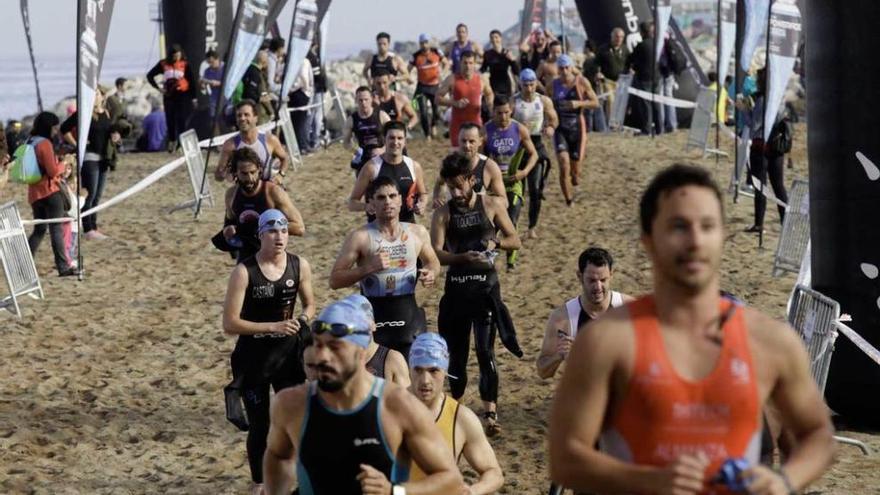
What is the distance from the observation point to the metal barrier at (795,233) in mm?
14188

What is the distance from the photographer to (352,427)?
175 inches

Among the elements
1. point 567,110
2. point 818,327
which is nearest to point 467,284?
point 818,327

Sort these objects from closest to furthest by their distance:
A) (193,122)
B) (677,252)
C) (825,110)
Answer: (677,252)
(825,110)
(193,122)

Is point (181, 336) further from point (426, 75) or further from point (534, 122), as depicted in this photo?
point (426, 75)

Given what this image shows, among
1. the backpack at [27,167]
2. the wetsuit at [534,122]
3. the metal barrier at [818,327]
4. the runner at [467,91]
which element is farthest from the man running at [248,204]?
the runner at [467,91]

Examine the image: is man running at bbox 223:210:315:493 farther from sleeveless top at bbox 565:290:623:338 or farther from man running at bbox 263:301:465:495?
man running at bbox 263:301:465:495

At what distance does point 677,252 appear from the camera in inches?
128

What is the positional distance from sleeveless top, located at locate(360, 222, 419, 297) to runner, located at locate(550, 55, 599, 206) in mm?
9478

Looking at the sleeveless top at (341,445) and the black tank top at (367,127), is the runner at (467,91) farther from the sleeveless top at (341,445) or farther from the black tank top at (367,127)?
the sleeveless top at (341,445)

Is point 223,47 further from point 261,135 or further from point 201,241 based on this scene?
point 261,135

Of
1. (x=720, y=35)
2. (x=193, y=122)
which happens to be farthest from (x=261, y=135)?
(x=193, y=122)

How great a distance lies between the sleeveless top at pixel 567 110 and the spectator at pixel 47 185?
229 inches

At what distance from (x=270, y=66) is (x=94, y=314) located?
40.0 ft

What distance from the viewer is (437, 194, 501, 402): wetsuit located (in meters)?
9.64
